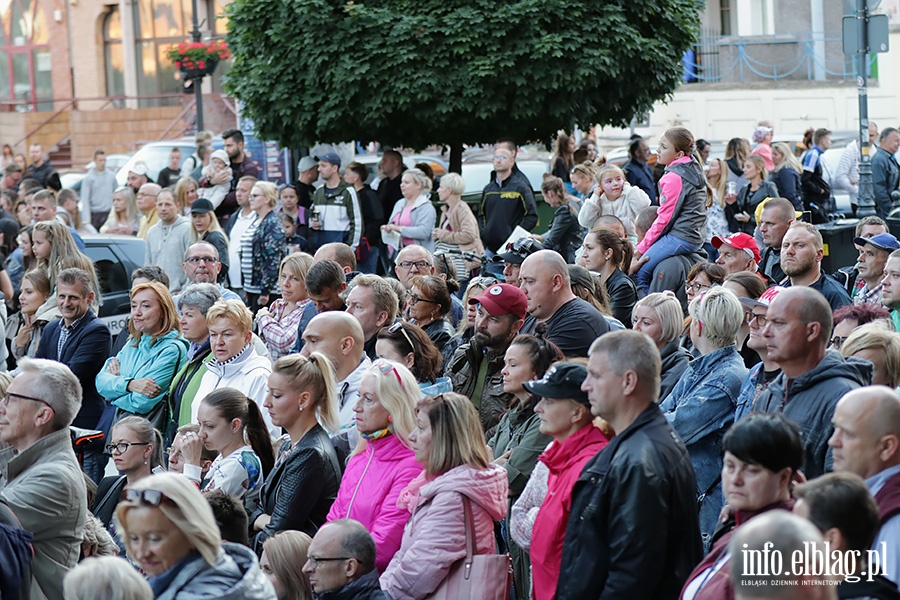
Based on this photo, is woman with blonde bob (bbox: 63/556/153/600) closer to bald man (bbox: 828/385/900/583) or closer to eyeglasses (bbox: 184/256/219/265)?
bald man (bbox: 828/385/900/583)

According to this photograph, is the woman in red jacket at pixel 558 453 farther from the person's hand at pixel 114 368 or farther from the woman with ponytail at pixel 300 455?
the person's hand at pixel 114 368

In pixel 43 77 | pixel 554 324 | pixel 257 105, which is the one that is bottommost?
pixel 554 324

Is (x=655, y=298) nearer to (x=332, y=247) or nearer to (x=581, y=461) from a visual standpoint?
(x=581, y=461)

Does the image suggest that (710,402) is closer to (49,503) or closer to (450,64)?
(49,503)

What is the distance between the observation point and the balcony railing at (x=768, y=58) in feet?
108

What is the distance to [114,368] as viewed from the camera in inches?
345

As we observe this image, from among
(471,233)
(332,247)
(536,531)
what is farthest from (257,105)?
(536,531)

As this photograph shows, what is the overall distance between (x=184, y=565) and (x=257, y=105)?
Result: 12582mm

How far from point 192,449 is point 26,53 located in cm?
4163

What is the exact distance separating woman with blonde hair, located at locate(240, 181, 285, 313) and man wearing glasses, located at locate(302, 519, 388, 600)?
7.45 meters

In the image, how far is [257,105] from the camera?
16453mm


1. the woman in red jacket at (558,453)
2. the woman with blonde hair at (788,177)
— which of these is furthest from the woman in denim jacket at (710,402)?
the woman with blonde hair at (788,177)

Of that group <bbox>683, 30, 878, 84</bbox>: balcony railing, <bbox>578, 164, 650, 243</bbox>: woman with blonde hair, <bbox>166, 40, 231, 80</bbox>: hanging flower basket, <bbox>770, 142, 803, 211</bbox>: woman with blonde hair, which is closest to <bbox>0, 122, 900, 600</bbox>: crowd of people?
<bbox>578, 164, 650, 243</bbox>: woman with blonde hair

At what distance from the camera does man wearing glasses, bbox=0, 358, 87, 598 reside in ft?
18.9
